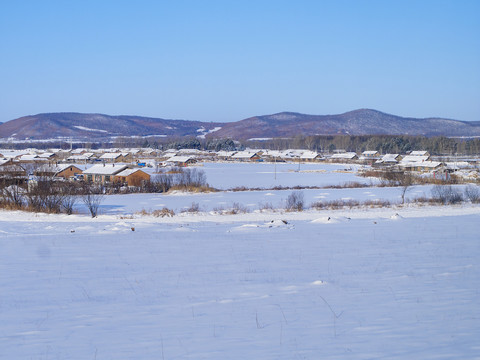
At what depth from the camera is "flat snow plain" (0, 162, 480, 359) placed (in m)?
4.35

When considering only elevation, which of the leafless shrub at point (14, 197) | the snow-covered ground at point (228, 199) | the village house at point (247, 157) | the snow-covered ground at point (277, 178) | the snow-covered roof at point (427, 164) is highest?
the village house at point (247, 157)

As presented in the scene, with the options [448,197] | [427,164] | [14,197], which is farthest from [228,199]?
[427,164]

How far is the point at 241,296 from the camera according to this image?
6.13m

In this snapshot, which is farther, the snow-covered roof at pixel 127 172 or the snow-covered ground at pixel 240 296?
the snow-covered roof at pixel 127 172

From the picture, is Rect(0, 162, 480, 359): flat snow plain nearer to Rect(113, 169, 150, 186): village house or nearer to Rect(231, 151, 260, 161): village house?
Rect(113, 169, 150, 186): village house

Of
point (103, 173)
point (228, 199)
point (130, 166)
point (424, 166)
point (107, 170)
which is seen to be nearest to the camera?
point (228, 199)

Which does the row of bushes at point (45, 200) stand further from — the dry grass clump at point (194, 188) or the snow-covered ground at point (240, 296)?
the dry grass clump at point (194, 188)

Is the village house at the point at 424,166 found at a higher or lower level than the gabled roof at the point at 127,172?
lower

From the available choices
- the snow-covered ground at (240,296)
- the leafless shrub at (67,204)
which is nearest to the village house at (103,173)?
the leafless shrub at (67,204)

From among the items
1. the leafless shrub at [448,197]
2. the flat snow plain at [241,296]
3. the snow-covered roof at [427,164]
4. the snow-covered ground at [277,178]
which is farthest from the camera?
the snow-covered roof at [427,164]

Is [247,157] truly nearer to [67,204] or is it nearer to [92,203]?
[92,203]

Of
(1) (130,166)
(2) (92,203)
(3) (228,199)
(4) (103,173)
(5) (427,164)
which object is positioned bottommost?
(3) (228,199)

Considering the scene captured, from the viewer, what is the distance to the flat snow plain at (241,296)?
4.35 m

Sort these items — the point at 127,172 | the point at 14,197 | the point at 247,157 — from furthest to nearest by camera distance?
1. the point at 247,157
2. the point at 127,172
3. the point at 14,197
